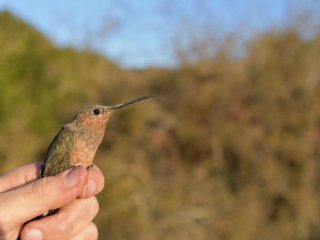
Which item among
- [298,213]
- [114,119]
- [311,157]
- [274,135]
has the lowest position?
[298,213]

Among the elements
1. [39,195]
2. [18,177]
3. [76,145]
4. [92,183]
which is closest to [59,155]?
[76,145]

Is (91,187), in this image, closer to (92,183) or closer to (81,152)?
(92,183)

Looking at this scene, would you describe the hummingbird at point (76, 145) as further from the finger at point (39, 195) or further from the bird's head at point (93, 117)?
the finger at point (39, 195)

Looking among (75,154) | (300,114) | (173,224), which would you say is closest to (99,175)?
(75,154)

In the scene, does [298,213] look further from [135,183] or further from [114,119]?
[114,119]

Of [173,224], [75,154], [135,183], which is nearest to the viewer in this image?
[75,154]

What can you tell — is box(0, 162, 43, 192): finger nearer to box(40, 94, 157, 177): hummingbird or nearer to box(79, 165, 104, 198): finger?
box(40, 94, 157, 177): hummingbird

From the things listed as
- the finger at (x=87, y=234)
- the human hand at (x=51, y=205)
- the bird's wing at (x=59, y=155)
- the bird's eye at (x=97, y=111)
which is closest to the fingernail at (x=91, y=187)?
the human hand at (x=51, y=205)
